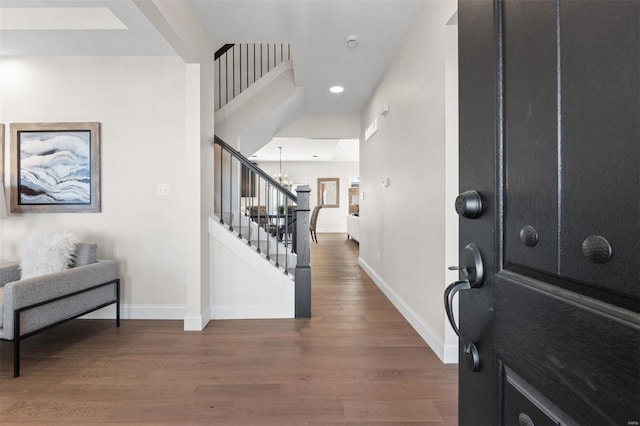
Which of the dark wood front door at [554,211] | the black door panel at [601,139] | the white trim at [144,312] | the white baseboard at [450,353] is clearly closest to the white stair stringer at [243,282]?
the white trim at [144,312]

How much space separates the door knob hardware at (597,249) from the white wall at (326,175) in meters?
11.7

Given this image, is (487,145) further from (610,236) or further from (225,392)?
(225,392)

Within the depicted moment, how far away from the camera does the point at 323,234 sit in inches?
472

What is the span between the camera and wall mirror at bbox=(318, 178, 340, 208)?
12.3 metres

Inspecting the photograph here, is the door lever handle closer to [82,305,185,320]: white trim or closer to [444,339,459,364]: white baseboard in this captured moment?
[444,339,459,364]: white baseboard

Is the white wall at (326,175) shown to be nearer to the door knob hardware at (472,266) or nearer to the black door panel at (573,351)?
the door knob hardware at (472,266)

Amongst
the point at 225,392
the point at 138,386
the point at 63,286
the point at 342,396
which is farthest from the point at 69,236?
the point at 342,396

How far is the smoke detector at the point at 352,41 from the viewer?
315cm

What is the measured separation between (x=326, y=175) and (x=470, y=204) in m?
11.8

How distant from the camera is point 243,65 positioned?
468 centimetres

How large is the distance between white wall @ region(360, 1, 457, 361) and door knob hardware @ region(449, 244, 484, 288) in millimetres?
1706

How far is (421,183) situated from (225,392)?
2.08m

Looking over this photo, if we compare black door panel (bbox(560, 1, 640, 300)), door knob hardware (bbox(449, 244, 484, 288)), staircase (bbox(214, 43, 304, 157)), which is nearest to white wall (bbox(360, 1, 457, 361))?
staircase (bbox(214, 43, 304, 157))

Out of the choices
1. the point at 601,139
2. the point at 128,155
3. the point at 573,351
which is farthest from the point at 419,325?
the point at 128,155
